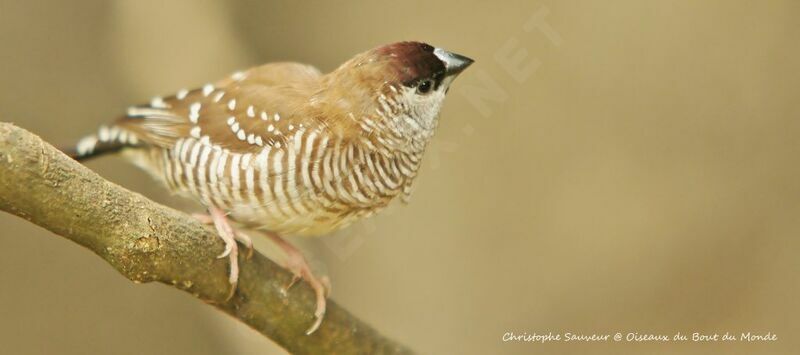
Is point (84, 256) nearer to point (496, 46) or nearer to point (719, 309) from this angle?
point (496, 46)

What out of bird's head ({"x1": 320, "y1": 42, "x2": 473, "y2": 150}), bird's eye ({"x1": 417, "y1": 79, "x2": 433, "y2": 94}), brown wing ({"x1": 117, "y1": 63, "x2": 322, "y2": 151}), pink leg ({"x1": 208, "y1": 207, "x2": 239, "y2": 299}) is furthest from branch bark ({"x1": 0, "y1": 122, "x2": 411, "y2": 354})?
bird's eye ({"x1": 417, "y1": 79, "x2": 433, "y2": 94})

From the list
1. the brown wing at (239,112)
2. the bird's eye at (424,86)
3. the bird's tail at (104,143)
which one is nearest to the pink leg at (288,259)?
the brown wing at (239,112)

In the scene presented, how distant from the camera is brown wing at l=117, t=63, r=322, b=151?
2.56 metres

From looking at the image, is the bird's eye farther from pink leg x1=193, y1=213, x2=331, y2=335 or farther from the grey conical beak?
pink leg x1=193, y1=213, x2=331, y2=335

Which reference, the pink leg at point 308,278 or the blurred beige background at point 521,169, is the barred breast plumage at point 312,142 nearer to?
the pink leg at point 308,278

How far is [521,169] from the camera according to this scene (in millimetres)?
3959

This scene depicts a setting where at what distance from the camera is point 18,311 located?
162 inches

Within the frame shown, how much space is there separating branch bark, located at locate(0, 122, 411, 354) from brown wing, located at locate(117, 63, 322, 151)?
399 mm

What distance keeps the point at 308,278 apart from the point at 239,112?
1.75ft

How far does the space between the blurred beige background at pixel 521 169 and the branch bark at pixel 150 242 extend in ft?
5.24

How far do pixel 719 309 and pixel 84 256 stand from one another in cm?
292

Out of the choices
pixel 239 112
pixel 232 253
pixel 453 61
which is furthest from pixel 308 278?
pixel 453 61

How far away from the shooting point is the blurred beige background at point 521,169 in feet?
12.1

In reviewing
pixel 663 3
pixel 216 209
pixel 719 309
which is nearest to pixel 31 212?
pixel 216 209
